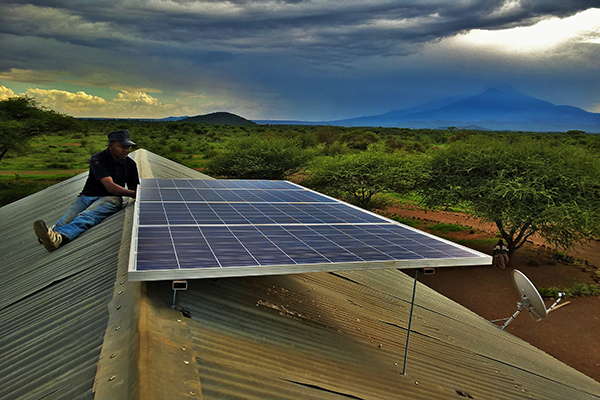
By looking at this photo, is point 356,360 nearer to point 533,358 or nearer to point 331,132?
point 533,358

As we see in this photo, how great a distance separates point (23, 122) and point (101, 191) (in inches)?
1788

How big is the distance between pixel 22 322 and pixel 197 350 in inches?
126

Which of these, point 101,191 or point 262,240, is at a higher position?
point 101,191

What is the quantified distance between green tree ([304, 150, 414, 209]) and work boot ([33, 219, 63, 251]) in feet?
76.7

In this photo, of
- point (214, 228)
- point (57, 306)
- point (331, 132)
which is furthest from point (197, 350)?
point (331, 132)

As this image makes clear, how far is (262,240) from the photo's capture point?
17.1ft

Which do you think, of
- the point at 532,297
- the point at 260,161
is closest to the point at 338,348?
the point at 532,297

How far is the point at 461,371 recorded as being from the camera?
6.30 meters

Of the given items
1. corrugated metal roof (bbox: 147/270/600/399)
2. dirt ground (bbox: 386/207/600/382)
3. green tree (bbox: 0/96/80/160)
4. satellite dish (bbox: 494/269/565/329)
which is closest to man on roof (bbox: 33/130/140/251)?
corrugated metal roof (bbox: 147/270/600/399)

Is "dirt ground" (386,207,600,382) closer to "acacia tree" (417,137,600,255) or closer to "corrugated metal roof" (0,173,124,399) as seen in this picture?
"acacia tree" (417,137,600,255)

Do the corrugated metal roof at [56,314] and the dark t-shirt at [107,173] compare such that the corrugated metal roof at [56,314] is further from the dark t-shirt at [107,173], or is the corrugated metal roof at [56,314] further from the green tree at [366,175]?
the green tree at [366,175]

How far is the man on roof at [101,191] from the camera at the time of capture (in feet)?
25.8

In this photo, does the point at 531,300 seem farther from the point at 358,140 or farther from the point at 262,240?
the point at 358,140

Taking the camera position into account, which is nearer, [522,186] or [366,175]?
[522,186]
